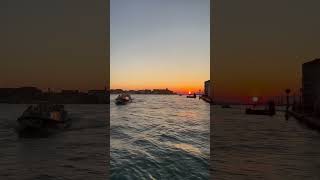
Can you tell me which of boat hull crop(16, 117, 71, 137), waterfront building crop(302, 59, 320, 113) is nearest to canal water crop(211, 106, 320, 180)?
waterfront building crop(302, 59, 320, 113)

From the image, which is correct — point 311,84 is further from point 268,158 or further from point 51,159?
point 51,159

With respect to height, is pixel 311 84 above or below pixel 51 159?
above

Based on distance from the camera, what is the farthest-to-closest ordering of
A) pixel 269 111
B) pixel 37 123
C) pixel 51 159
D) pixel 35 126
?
pixel 269 111 < pixel 37 123 < pixel 35 126 < pixel 51 159

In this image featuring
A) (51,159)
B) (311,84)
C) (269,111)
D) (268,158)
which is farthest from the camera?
(269,111)

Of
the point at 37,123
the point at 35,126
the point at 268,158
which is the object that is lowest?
the point at 268,158

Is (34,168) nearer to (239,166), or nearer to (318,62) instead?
(239,166)

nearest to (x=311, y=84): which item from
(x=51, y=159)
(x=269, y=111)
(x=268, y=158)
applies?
(x=269, y=111)

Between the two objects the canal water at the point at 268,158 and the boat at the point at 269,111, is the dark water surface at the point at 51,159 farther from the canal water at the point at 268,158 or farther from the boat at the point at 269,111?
the boat at the point at 269,111

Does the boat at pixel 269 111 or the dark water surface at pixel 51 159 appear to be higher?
the boat at pixel 269 111

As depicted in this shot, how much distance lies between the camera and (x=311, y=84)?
196ft

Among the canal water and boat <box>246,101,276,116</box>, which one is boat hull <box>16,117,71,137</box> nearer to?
the canal water

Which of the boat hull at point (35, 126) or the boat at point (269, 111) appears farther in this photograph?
the boat at point (269, 111)

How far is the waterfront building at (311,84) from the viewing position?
5812 cm

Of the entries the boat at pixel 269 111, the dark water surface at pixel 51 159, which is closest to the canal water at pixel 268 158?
the dark water surface at pixel 51 159
